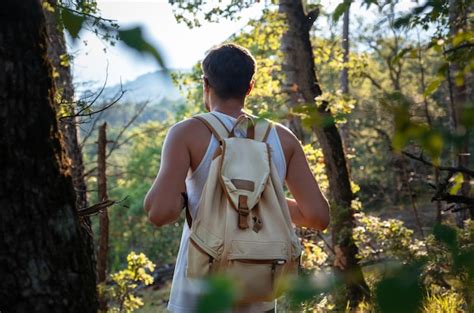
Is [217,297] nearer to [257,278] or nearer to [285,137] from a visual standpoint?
[257,278]

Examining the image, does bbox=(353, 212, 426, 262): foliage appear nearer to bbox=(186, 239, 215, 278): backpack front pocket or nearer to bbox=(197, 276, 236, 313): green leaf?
bbox=(186, 239, 215, 278): backpack front pocket

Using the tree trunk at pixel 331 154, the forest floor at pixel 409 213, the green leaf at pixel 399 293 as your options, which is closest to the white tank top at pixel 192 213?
the green leaf at pixel 399 293

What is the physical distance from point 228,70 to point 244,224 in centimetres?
57

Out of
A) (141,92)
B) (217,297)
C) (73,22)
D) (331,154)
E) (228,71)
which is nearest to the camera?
(217,297)

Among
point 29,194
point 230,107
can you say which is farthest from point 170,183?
point 29,194

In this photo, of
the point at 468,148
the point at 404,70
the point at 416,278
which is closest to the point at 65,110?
the point at 468,148

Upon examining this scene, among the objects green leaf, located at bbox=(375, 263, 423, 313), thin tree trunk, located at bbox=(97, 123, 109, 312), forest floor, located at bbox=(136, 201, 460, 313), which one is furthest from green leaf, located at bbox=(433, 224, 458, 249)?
forest floor, located at bbox=(136, 201, 460, 313)

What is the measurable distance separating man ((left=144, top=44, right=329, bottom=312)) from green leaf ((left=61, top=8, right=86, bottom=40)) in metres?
1.23

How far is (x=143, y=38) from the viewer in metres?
0.63

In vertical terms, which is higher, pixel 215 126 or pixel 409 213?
pixel 215 126

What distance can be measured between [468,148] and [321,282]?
0.46 m

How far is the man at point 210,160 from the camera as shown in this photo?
205cm

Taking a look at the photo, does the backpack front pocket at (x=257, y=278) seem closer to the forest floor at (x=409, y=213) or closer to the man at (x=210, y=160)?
the man at (x=210, y=160)

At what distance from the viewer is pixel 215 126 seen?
2.14 meters
